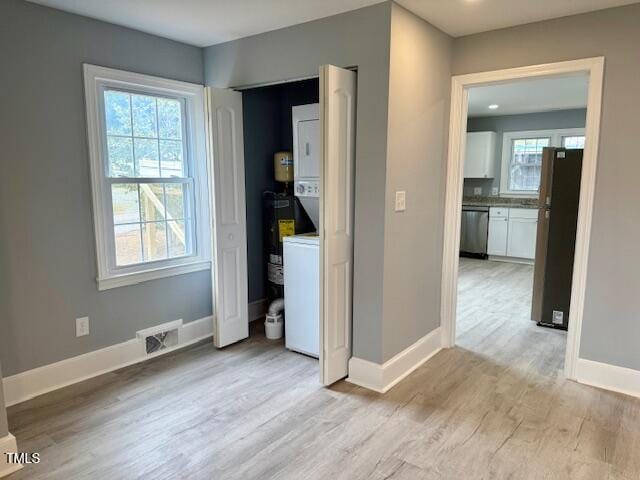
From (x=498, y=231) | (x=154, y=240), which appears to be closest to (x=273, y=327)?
(x=154, y=240)

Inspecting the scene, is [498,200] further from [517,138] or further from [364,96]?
[364,96]

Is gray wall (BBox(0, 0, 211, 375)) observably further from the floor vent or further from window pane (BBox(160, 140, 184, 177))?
window pane (BBox(160, 140, 184, 177))

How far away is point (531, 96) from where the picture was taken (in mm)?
5367

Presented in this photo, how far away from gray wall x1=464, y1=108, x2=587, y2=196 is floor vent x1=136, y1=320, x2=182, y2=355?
5874 mm

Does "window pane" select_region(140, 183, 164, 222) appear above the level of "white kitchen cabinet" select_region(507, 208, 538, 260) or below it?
above

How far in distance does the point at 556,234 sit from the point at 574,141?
Answer: 366 cm

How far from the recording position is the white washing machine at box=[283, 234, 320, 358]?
3.19 m

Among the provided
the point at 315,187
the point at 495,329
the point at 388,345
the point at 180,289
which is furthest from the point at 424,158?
the point at 180,289

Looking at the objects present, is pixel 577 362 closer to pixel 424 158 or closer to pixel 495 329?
pixel 495 329

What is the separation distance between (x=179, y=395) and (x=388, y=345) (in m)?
1.36

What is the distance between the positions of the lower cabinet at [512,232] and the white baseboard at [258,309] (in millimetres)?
4289

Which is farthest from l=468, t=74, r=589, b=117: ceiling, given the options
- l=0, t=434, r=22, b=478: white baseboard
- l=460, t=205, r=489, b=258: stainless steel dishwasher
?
l=0, t=434, r=22, b=478: white baseboard

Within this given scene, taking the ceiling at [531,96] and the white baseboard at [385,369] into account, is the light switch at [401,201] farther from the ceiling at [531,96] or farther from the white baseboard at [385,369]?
the ceiling at [531,96]

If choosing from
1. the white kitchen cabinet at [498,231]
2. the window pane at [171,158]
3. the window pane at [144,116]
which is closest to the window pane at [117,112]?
the window pane at [144,116]
